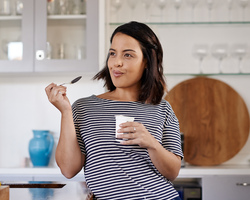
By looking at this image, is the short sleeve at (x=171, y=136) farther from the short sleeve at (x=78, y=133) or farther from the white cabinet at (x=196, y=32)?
the white cabinet at (x=196, y=32)

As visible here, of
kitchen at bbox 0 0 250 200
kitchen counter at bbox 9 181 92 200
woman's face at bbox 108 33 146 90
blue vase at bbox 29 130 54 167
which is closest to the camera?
kitchen counter at bbox 9 181 92 200

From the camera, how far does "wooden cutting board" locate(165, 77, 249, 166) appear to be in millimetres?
3039

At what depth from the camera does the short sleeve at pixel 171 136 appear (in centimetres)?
138

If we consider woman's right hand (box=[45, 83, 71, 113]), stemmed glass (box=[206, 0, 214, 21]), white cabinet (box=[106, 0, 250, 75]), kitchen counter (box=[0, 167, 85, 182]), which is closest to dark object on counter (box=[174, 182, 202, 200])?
kitchen counter (box=[0, 167, 85, 182])

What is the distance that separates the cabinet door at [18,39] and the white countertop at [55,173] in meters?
0.67

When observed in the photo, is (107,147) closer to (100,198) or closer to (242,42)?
(100,198)

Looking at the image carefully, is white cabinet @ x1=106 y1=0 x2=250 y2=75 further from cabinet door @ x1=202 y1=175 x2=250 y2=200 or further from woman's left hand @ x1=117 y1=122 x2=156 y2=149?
woman's left hand @ x1=117 y1=122 x2=156 y2=149

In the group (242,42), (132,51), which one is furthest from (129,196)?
(242,42)

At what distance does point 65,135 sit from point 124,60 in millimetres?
298

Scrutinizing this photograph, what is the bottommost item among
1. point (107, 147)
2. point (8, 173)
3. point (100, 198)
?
point (8, 173)

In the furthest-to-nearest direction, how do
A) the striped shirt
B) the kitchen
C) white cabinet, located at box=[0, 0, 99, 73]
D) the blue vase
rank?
1. the kitchen
2. the blue vase
3. white cabinet, located at box=[0, 0, 99, 73]
4. the striped shirt

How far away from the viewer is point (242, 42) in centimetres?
313

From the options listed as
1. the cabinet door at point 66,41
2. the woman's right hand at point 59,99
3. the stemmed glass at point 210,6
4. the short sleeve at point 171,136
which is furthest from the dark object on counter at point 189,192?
the woman's right hand at point 59,99

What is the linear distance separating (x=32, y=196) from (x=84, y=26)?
187cm
